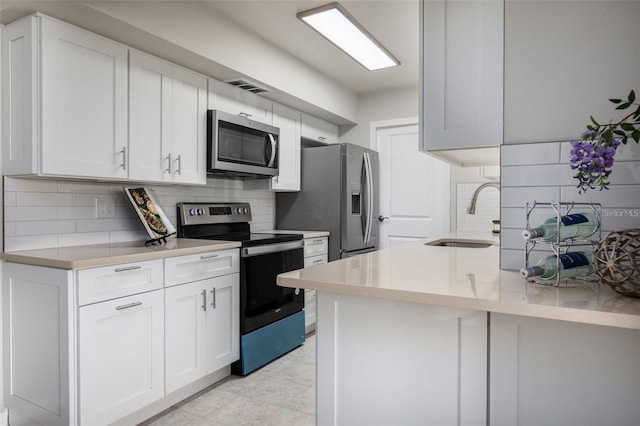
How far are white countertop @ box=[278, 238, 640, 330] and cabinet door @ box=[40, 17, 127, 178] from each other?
1.45m

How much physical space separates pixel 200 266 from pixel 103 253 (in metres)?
0.56

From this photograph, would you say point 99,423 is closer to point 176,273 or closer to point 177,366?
point 177,366

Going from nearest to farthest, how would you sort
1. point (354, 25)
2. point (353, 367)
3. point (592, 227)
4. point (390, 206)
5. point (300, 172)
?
1. point (592, 227)
2. point (353, 367)
3. point (354, 25)
4. point (300, 172)
5. point (390, 206)

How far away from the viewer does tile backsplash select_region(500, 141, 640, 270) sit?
130 centimetres

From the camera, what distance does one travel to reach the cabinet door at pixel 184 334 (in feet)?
7.48

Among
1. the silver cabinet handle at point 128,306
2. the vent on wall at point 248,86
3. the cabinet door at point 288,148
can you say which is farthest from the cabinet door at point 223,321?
the vent on wall at point 248,86

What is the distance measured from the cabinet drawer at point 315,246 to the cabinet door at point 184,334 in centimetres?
119

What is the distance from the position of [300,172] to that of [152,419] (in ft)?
7.79

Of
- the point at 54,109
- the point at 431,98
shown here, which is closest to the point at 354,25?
the point at 431,98

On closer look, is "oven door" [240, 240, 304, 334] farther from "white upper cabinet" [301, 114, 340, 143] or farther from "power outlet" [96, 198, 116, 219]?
"white upper cabinet" [301, 114, 340, 143]

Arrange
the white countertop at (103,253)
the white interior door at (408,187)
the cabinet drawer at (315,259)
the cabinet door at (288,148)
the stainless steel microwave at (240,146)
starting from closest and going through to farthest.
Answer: the white countertop at (103,253) < the stainless steel microwave at (240,146) < the cabinet drawer at (315,259) < the cabinet door at (288,148) < the white interior door at (408,187)

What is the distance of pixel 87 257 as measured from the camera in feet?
6.22

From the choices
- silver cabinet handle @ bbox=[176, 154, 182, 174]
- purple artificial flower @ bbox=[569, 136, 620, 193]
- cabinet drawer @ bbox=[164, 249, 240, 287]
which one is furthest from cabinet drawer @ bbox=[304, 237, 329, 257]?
purple artificial flower @ bbox=[569, 136, 620, 193]

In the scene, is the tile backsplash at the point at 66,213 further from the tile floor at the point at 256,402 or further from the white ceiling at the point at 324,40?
the white ceiling at the point at 324,40
